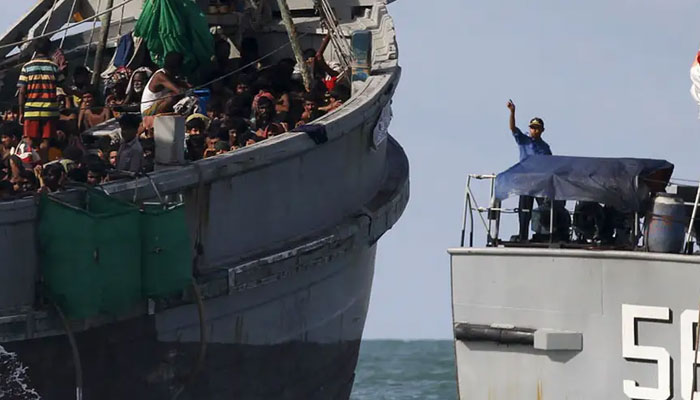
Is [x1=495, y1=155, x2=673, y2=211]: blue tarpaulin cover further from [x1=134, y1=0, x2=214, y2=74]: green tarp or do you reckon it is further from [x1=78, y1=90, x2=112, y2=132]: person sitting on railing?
[x1=134, y1=0, x2=214, y2=74]: green tarp

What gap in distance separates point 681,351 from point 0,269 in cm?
631

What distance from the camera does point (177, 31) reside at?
1096 inches

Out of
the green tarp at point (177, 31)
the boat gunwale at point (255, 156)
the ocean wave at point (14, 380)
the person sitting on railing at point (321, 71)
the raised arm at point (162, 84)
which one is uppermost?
the green tarp at point (177, 31)

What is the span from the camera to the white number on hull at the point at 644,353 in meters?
21.3

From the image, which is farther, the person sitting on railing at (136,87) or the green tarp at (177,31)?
the green tarp at (177,31)

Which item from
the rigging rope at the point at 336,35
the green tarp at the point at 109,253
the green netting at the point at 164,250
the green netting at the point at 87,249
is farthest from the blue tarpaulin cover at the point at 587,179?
the rigging rope at the point at 336,35

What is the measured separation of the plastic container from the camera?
21625mm

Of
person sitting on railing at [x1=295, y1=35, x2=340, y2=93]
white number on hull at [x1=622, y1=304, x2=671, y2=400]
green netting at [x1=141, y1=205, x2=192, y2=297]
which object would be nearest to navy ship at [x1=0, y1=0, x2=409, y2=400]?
green netting at [x1=141, y1=205, x2=192, y2=297]

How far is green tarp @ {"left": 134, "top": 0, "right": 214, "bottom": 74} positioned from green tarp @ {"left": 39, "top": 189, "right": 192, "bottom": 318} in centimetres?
575

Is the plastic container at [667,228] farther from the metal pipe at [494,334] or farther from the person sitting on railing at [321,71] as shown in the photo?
the person sitting on railing at [321,71]

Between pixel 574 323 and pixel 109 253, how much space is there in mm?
4455

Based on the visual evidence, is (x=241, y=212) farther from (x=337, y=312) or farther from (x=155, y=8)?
(x=155, y=8)

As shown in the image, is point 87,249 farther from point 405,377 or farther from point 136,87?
point 405,377

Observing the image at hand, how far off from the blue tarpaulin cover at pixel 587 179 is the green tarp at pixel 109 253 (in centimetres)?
332
